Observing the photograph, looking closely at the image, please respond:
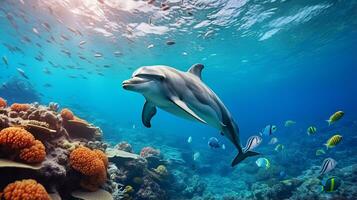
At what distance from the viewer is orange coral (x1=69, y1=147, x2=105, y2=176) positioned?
4461mm

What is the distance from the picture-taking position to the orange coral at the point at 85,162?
4.46 metres

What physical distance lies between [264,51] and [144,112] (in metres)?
33.8

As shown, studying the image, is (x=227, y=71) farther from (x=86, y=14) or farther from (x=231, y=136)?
(x=231, y=136)

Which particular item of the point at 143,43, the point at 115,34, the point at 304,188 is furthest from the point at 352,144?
the point at 115,34

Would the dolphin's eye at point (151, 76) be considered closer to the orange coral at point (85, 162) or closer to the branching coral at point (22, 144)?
the orange coral at point (85, 162)

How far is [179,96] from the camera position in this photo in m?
4.46

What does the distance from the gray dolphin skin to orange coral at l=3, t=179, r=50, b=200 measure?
184cm

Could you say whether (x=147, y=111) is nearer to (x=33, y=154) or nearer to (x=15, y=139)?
(x=33, y=154)

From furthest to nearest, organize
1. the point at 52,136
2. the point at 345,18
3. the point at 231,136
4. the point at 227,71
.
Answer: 1. the point at 227,71
2. the point at 345,18
3. the point at 231,136
4. the point at 52,136

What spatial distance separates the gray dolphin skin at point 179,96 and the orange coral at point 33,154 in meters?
1.75

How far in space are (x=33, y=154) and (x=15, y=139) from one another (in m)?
0.35

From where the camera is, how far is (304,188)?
1127cm

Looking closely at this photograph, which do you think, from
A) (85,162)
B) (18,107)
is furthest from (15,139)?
(18,107)

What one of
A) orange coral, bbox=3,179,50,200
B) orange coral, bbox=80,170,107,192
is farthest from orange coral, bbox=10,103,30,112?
orange coral, bbox=3,179,50,200
